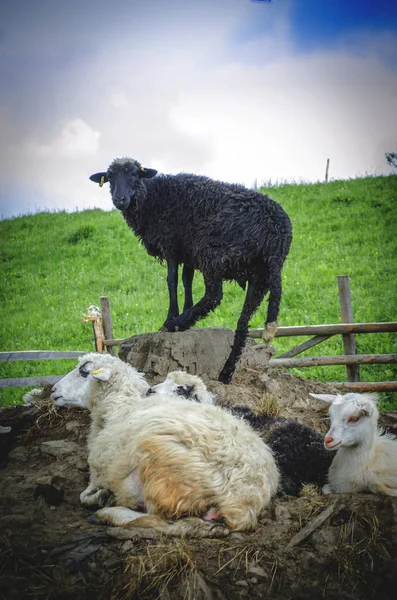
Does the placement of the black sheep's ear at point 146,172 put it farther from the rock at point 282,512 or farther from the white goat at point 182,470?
the rock at point 282,512

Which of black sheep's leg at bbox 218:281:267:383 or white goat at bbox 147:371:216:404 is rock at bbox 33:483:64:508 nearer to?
white goat at bbox 147:371:216:404

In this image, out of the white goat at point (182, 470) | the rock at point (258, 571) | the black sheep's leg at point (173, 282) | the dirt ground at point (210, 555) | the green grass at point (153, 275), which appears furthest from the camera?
the green grass at point (153, 275)

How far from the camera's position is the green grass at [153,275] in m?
12.0

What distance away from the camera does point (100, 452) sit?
13.3 feet

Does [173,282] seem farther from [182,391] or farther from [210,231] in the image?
[182,391]

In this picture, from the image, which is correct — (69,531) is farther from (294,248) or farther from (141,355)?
(294,248)

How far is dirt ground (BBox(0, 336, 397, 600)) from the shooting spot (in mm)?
2854

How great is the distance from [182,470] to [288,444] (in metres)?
1.54

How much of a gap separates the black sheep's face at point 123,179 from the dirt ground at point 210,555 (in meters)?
3.52

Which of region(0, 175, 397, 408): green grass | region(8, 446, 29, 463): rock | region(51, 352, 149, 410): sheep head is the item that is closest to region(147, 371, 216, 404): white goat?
region(51, 352, 149, 410): sheep head

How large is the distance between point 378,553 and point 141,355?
395 cm

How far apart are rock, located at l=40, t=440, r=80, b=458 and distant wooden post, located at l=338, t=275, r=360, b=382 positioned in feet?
16.7

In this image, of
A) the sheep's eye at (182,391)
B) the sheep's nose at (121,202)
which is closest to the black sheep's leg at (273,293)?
the sheep's eye at (182,391)

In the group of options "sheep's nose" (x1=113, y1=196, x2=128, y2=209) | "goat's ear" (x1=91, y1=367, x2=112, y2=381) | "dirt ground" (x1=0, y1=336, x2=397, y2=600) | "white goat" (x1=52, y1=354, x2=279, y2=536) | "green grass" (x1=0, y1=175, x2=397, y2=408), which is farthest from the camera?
"green grass" (x1=0, y1=175, x2=397, y2=408)
